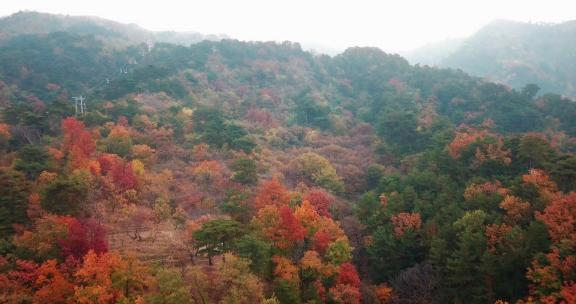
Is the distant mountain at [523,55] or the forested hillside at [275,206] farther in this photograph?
the distant mountain at [523,55]

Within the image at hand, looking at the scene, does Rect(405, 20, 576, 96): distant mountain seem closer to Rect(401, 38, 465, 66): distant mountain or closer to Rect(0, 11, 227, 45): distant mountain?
Rect(401, 38, 465, 66): distant mountain

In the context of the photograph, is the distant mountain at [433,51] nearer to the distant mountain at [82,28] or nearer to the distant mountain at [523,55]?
the distant mountain at [523,55]

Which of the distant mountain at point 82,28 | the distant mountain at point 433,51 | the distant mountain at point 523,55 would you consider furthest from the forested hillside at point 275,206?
the distant mountain at point 433,51

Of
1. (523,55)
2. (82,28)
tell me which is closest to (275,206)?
(523,55)

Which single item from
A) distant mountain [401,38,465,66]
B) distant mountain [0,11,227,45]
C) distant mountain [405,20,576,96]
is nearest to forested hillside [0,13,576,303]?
distant mountain [405,20,576,96]

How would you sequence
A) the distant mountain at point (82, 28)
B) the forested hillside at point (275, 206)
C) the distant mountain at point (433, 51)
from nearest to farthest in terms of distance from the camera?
the forested hillside at point (275, 206) → the distant mountain at point (82, 28) → the distant mountain at point (433, 51)

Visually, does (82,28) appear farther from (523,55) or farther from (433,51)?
(433,51)
